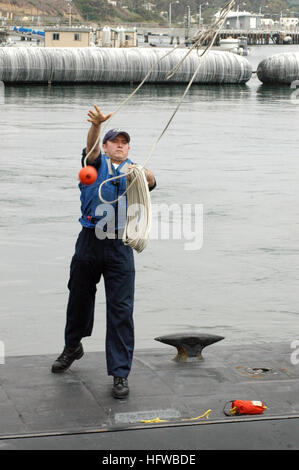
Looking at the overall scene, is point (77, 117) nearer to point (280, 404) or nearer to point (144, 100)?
point (144, 100)

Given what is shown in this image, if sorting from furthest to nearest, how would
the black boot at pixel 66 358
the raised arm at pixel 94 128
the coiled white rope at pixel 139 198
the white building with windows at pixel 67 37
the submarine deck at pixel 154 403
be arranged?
the white building with windows at pixel 67 37 → the black boot at pixel 66 358 → the coiled white rope at pixel 139 198 → the raised arm at pixel 94 128 → the submarine deck at pixel 154 403

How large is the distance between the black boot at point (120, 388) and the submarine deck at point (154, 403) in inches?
2.4

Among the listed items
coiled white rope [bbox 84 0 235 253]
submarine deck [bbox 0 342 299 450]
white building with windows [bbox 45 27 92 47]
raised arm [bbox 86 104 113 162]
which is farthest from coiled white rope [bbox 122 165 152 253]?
white building with windows [bbox 45 27 92 47]

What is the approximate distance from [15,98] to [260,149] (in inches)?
915

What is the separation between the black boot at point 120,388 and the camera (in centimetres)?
679

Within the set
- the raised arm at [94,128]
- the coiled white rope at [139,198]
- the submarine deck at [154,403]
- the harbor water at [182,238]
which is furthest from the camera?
the harbor water at [182,238]

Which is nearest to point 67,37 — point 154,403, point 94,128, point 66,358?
point 66,358

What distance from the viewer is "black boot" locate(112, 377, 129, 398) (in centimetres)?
679

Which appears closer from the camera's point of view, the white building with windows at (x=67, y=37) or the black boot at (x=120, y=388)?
the black boot at (x=120, y=388)

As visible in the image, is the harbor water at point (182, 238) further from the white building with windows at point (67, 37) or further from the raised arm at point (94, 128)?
the white building with windows at point (67, 37)

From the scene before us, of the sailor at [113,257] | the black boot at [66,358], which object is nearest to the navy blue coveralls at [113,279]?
the sailor at [113,257]

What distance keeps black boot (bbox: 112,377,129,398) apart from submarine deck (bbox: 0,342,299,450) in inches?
2.4

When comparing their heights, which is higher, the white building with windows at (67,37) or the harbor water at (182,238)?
the white building with windows at (67,37)

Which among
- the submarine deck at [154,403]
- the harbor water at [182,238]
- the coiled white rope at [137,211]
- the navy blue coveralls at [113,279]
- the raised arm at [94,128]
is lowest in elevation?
the harbor water at [182,238]
